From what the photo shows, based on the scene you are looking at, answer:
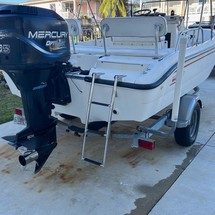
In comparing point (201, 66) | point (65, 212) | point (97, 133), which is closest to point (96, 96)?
point (97, 133)

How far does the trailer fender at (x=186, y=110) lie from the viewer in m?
3.13

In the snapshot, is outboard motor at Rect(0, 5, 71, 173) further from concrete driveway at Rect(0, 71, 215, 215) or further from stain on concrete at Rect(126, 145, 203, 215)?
stain on concrete at Rect(126, 145, 203, 215)

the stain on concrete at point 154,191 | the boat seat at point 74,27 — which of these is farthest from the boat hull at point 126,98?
the boat seat at point 74,27

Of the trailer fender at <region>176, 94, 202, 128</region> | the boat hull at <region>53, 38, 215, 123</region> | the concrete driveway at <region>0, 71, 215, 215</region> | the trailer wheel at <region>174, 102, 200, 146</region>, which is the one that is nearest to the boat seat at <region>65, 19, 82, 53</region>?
the boat hull at <region>53, 38, 215, 123</region>

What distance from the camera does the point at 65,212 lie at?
2.39 m

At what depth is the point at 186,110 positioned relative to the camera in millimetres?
3240

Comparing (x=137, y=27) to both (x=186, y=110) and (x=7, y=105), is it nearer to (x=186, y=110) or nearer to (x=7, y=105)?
(x=186, y=110)

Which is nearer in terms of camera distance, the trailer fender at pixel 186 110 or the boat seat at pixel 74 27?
the trailer fender at pixel 186 110

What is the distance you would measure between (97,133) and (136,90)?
626 mm

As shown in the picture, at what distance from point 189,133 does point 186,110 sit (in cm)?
34

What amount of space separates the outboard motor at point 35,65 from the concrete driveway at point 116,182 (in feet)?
1.12

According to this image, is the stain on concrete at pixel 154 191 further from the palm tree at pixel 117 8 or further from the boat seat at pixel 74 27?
the palm tree at pixel 117 8

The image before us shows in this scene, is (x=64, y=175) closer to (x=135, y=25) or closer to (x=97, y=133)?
(x=97, y=133)

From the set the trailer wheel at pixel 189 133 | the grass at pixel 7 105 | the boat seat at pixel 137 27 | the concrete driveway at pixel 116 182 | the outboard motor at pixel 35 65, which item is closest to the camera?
the outboard motor at pixel 35 65
